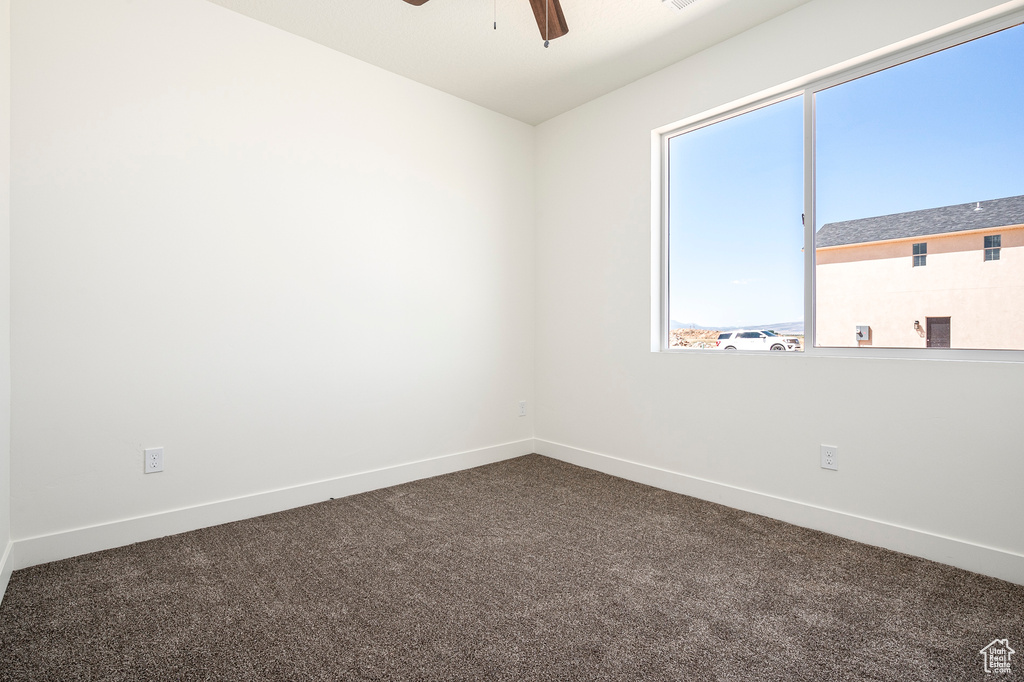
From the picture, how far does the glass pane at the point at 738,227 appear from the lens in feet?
9.01

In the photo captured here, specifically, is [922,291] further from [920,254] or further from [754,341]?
[754,341]

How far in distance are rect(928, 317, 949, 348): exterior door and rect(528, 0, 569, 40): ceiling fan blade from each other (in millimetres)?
2131

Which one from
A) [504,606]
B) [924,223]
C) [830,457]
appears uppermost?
[924,223]

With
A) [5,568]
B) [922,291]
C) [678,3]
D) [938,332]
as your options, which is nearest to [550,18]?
[678,3]

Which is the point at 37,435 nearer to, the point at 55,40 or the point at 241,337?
the point at 241,337

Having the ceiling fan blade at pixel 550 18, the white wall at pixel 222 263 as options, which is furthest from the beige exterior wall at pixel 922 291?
the white wall at pixel 222 263

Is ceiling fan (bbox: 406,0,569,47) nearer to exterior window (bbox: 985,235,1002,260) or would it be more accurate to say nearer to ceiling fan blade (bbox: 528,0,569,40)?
ceiling fan blade (bbox: 528,0,569,40)

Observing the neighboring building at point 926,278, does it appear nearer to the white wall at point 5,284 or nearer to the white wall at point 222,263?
the white wall at point 222,263

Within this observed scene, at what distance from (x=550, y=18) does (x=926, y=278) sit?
2099 millimetres

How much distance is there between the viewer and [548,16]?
2400 millimetres

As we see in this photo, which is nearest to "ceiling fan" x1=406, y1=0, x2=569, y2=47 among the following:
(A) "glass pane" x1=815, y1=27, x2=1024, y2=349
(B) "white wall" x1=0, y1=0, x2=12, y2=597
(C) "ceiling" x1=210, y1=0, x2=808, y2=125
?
(C) "ceiling" x1=210, y1=0, x2=808, y2=125

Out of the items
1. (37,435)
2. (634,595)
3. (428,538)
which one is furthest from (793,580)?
(37,435)

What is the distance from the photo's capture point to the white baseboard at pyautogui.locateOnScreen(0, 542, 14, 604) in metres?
1.88

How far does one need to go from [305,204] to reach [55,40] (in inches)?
46.2
